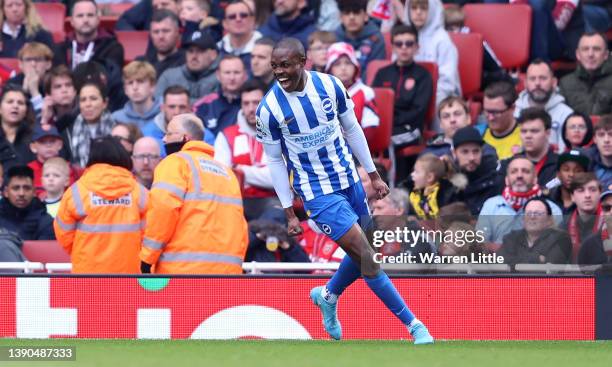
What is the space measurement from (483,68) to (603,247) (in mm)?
5439

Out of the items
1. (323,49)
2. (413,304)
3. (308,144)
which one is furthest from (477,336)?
(323,49)

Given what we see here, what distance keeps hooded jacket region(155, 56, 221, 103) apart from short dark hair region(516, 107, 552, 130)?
10.6 feet

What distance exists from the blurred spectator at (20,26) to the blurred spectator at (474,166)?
4.93m

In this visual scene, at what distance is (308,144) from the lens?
9086 millimetres

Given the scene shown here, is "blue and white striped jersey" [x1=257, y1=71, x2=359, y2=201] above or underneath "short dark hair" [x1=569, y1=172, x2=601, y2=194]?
above

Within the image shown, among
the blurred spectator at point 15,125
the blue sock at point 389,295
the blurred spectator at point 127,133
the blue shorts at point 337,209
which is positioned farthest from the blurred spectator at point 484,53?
the blue sock at point 389,295

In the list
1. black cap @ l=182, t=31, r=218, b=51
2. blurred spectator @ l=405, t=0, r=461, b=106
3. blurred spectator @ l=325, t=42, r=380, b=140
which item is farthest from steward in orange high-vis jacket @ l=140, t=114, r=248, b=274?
blurred spectator @ l=405, t=0, r=461, b=106

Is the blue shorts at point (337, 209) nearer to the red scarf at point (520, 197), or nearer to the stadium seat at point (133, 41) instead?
the red scarf at point (520, 197)

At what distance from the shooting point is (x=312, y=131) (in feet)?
29.7

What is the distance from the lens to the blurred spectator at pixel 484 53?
14703 millimetres

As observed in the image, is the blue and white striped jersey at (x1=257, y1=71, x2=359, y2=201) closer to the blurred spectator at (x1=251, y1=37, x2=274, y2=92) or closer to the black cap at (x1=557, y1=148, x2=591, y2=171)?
the black cap at (x1=557, y1=148, x2=591, y2=171)

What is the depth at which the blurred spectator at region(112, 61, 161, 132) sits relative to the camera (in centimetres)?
1382

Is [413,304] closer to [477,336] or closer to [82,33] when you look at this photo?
[477,336]

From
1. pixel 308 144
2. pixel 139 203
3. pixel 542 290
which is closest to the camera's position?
pixel 308 144
